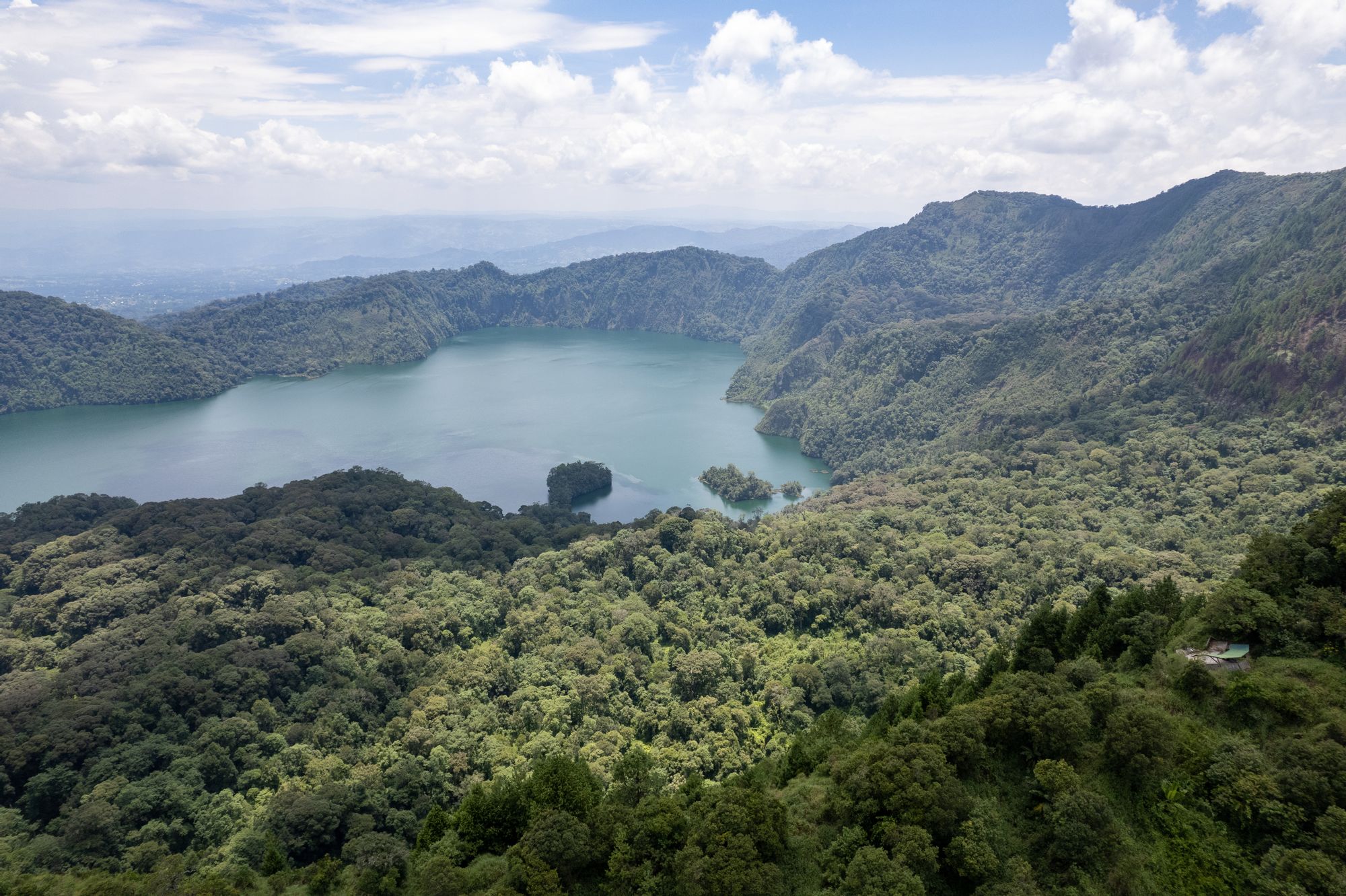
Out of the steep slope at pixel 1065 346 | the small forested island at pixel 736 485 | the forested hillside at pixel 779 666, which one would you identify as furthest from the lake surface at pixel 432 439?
the forested hillside at pixel 779 666

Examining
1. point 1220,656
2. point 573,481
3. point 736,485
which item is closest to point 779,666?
point 1220,656

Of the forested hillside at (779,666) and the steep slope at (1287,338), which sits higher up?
the steep slope at (1287,338)

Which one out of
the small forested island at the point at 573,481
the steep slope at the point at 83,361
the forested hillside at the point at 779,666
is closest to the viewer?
the forested hillside at the point at 779,666

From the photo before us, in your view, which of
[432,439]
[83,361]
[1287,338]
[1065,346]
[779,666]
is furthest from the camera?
[83,361]

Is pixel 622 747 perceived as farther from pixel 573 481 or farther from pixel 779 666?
pixel 573 481

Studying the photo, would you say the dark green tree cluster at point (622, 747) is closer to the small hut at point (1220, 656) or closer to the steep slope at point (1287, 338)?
the small hut at point (1220, 656)

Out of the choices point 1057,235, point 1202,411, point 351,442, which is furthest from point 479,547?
point 1057,235

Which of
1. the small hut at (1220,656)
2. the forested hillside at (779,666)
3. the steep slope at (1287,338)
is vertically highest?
the steep slope at (1287,338)

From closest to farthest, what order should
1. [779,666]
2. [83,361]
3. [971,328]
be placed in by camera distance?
1. [779,666]
2. [971,328]
3. [83,361]
